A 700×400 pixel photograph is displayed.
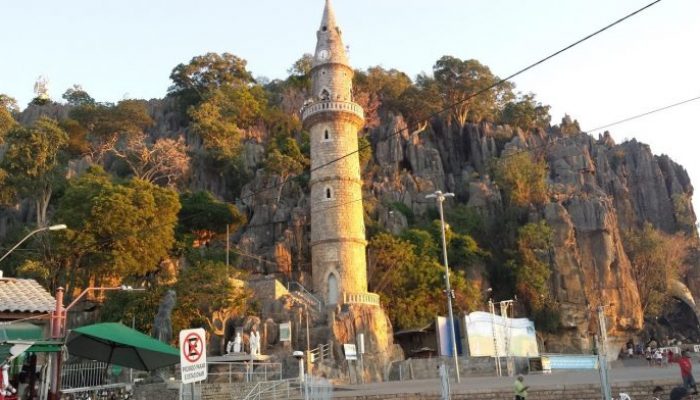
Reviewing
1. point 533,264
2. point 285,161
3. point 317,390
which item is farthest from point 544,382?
point 285,161

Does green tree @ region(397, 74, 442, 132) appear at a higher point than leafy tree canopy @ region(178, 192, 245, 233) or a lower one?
higher

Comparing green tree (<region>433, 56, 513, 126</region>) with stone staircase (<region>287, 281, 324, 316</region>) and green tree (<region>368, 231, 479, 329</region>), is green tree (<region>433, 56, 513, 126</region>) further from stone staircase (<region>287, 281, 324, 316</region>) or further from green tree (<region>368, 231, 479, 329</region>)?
stone staircase (<region>287, 281, 324, 316</region>)

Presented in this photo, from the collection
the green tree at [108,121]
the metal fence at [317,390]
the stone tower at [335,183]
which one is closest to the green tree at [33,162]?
the green tree at [108,121]

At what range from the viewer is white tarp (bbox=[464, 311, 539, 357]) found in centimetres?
3569

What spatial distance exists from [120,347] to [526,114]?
6065 cm

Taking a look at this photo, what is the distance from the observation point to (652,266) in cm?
5306

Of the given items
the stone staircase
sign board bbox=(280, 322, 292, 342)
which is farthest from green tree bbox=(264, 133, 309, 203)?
sign board bbox=(280, 322, 292, 342)

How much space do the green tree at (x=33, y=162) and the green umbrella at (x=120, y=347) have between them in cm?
3408

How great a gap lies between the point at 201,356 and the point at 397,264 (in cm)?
3306

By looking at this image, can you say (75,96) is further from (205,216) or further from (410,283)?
(410,283)

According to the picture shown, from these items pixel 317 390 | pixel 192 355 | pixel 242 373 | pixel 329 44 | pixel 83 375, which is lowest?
pixel 317 390

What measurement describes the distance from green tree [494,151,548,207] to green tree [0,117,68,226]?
1320 inches

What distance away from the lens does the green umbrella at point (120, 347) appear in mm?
12164

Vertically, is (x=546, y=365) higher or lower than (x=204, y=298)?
lower
